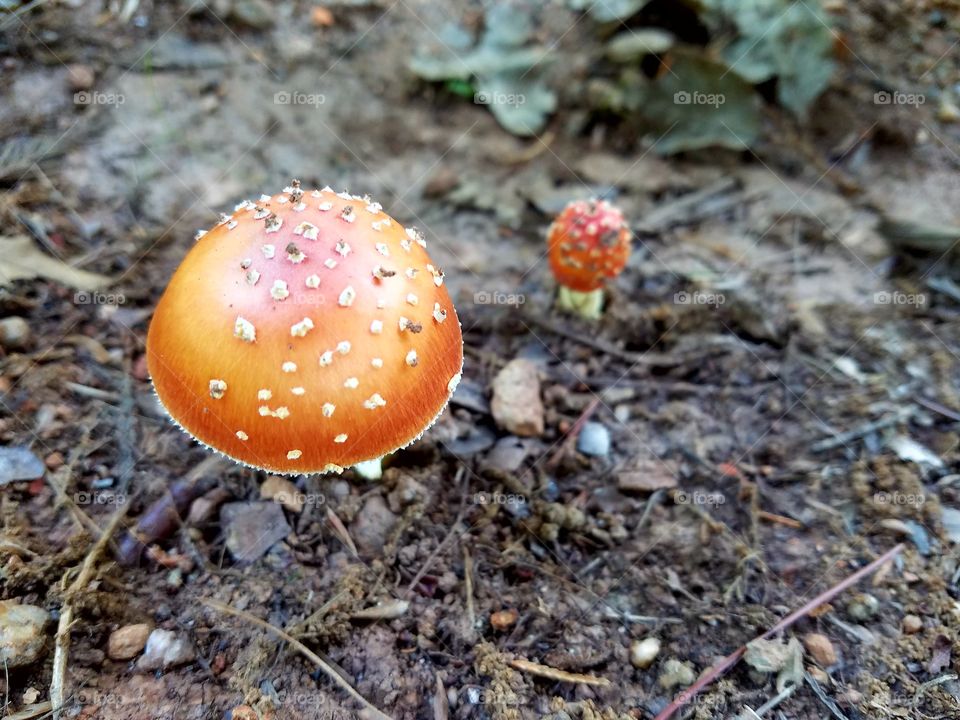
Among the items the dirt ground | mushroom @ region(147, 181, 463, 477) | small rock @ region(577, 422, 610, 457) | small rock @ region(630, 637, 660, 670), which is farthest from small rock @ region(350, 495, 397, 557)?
small rock @ region(630, 637, 660, 670)

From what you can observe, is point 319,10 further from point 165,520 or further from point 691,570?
point 691,570

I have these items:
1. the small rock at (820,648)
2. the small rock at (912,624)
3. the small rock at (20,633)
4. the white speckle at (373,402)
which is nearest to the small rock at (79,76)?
the small rock at (20,633)

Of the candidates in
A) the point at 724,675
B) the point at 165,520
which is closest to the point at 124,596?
the point at 165,520

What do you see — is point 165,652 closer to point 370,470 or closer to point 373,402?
point 370,470

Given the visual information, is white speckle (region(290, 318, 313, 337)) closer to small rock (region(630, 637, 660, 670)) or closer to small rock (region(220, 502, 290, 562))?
small rock (region(220, 502, 290, 562))

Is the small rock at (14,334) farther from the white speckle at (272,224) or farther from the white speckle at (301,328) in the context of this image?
the white speckle at (301,328)
